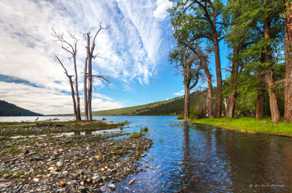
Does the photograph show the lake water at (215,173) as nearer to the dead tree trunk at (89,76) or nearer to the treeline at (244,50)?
the treeline at (244,50)

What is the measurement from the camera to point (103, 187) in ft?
16.8

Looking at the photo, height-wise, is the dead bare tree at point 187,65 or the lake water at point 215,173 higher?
the dead bare tree at point 187,65

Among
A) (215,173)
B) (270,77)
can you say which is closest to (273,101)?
(270,77)

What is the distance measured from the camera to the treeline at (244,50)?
55.3ft

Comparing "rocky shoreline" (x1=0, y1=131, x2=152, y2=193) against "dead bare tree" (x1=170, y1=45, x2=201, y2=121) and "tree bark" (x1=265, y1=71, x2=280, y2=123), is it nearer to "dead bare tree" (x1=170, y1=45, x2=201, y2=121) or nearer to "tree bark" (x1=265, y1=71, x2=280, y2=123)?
"tree bark" (x1=265, y1=71, x2=280, y2=123)

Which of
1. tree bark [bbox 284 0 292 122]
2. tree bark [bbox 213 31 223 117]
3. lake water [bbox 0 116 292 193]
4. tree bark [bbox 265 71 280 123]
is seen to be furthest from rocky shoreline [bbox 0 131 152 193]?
tree bark [bbox 213 31 223 117]

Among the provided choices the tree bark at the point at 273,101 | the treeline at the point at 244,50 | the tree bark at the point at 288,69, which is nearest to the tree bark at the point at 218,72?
the treeline at the point at 244,50

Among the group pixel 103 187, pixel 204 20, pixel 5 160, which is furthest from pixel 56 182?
pixel 204 20

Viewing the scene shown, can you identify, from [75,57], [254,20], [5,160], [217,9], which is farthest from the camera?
[75,57]

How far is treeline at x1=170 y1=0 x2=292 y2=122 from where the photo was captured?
55.3 ft

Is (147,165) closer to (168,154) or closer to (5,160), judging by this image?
(168,154)

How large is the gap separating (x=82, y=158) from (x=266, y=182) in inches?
241

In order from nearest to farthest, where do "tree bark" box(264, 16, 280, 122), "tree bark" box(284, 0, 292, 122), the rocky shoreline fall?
1. the rocky shoreline
2. "tree bark" box(284, 0, 292, 122)
3. "tree bark" box(264, 16, 280, 122)

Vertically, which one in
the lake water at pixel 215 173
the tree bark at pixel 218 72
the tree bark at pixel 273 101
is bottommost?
the lake water at pixel 215 173
